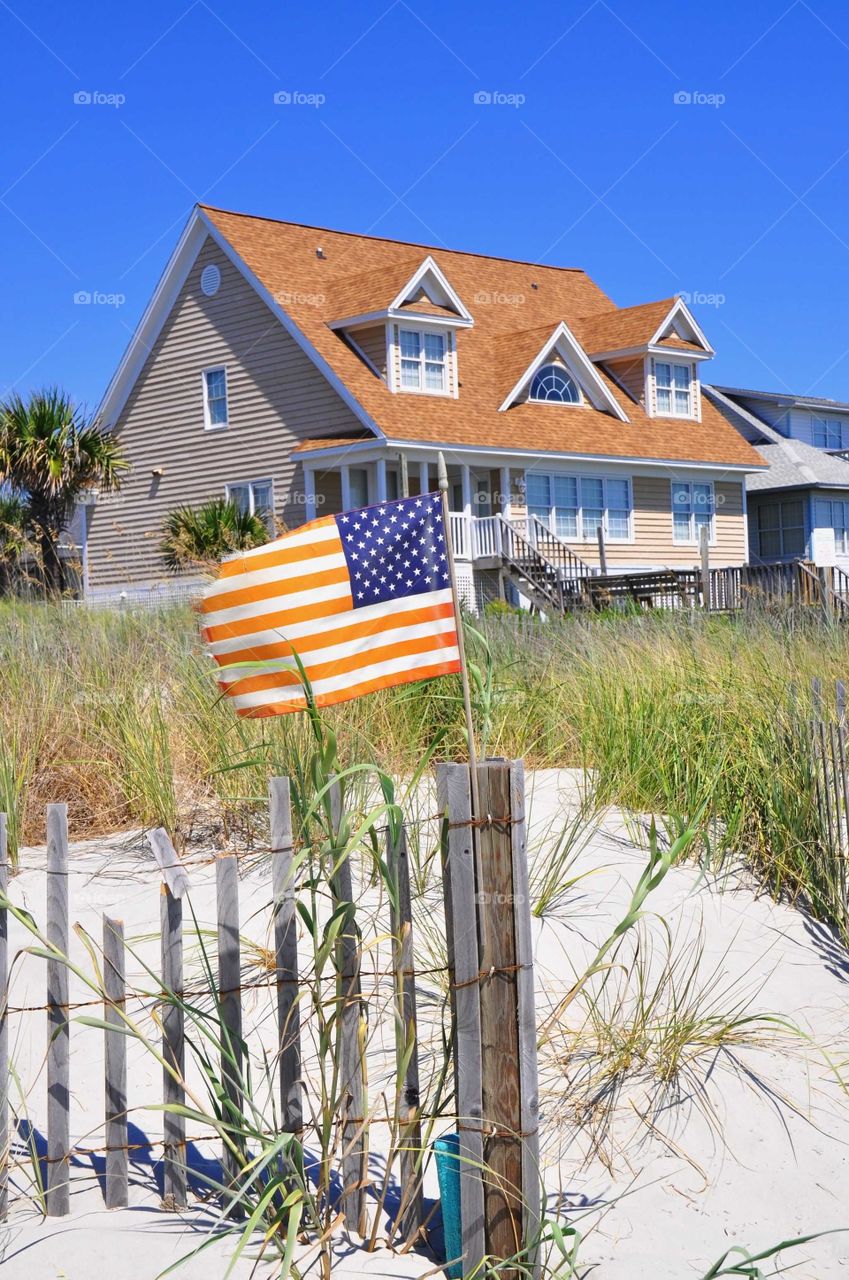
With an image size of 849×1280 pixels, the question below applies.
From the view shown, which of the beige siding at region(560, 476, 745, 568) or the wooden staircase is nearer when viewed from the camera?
the wooden staircase

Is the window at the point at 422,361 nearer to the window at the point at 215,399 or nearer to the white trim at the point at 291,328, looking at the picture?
the white trim at the point at 291,328

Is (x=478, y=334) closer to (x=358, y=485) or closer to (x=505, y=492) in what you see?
(x=505, y=492)

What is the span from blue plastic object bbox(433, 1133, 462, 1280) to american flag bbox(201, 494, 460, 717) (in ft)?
4.35

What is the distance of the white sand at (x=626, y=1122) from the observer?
3.60m

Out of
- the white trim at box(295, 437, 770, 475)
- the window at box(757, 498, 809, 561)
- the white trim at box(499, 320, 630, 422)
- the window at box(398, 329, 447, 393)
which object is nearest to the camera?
the white trim at box(295, 437, 770, 475)

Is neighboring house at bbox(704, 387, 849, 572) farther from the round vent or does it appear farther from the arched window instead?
the round vent

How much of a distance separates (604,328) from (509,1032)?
31.5 meters

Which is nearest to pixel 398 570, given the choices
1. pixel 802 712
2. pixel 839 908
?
pixel 839 908

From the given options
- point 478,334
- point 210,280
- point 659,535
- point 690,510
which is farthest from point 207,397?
point 690,510

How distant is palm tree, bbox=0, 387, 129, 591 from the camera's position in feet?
80.4

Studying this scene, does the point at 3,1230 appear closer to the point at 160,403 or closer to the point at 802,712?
the point at 802,712

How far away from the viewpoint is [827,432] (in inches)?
1779

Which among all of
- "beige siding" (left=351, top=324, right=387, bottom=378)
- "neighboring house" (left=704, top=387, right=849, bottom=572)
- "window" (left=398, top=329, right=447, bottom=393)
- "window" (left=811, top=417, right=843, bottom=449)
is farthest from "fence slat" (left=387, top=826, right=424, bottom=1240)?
"window" (left=811, top=417, right=843, bottom=449)

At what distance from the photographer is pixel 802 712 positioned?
7234 mm
